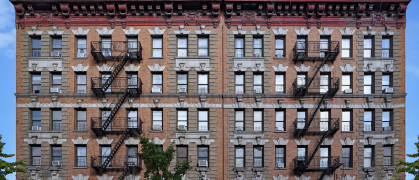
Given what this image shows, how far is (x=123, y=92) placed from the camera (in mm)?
25062

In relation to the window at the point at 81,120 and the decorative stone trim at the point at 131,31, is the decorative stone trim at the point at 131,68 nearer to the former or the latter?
the decorative stone trim at the point at 131,31

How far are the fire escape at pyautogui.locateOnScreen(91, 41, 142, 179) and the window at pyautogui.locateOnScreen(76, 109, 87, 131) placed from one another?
33.5 inches

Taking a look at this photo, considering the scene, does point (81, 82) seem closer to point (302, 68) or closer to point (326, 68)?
point (302, 68)

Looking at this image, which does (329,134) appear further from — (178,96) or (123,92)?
(123,92)

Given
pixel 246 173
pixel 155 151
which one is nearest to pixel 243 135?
pixel 246 173

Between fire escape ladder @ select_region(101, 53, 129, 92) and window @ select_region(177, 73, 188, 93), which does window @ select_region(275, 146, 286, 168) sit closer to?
window @ select_region(177, 73, 188, 93)

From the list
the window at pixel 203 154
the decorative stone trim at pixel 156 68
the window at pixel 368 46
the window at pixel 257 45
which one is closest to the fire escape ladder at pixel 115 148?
the decorative stone trim at pixel 156 68

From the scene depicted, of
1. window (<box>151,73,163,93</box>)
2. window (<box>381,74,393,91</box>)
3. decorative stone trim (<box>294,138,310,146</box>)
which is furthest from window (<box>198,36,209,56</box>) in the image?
window (<box>381,74,393,91</box>)

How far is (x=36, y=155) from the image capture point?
25.2 meters

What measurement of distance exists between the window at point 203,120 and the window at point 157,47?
4896mm

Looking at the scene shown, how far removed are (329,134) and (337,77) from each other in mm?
3977

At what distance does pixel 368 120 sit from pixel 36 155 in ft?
Result: 75.8

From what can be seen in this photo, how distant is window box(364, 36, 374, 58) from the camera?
26.0 metres

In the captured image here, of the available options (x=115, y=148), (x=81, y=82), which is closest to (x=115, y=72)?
(x=81, y=82)
